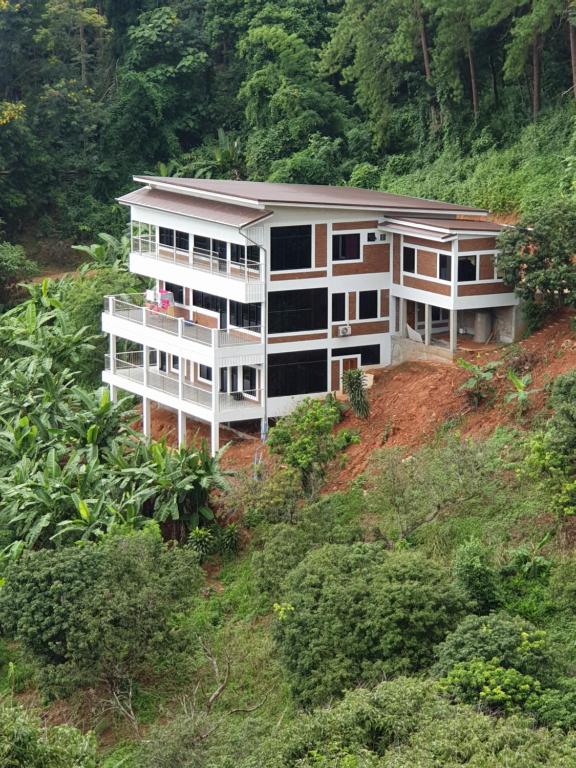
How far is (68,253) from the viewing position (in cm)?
5650

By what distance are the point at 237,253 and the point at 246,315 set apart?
148 cm

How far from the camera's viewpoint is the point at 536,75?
151 feet

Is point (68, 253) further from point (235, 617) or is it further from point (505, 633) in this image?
point (505, 633)

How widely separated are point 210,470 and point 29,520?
4.00 m

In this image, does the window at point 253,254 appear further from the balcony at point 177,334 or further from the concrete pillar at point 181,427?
the concrete pillar at point 181,427

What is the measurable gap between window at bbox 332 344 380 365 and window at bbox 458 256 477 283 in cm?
315

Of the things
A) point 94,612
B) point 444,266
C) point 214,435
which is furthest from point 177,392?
point 94,612

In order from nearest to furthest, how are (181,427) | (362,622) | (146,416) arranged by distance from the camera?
1. (362,622)
2. (181,427)
3. (146,416)

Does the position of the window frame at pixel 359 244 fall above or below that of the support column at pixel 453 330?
above

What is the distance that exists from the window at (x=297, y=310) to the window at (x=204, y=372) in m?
2.32

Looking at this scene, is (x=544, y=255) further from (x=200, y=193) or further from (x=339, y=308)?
(x=200, y=193)

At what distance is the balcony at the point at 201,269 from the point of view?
37500mm

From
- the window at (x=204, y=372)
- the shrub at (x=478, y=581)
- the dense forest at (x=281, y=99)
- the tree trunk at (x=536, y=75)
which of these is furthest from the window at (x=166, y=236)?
the shrub at (x=478, y=581)

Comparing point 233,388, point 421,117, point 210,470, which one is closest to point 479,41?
point 421,117
